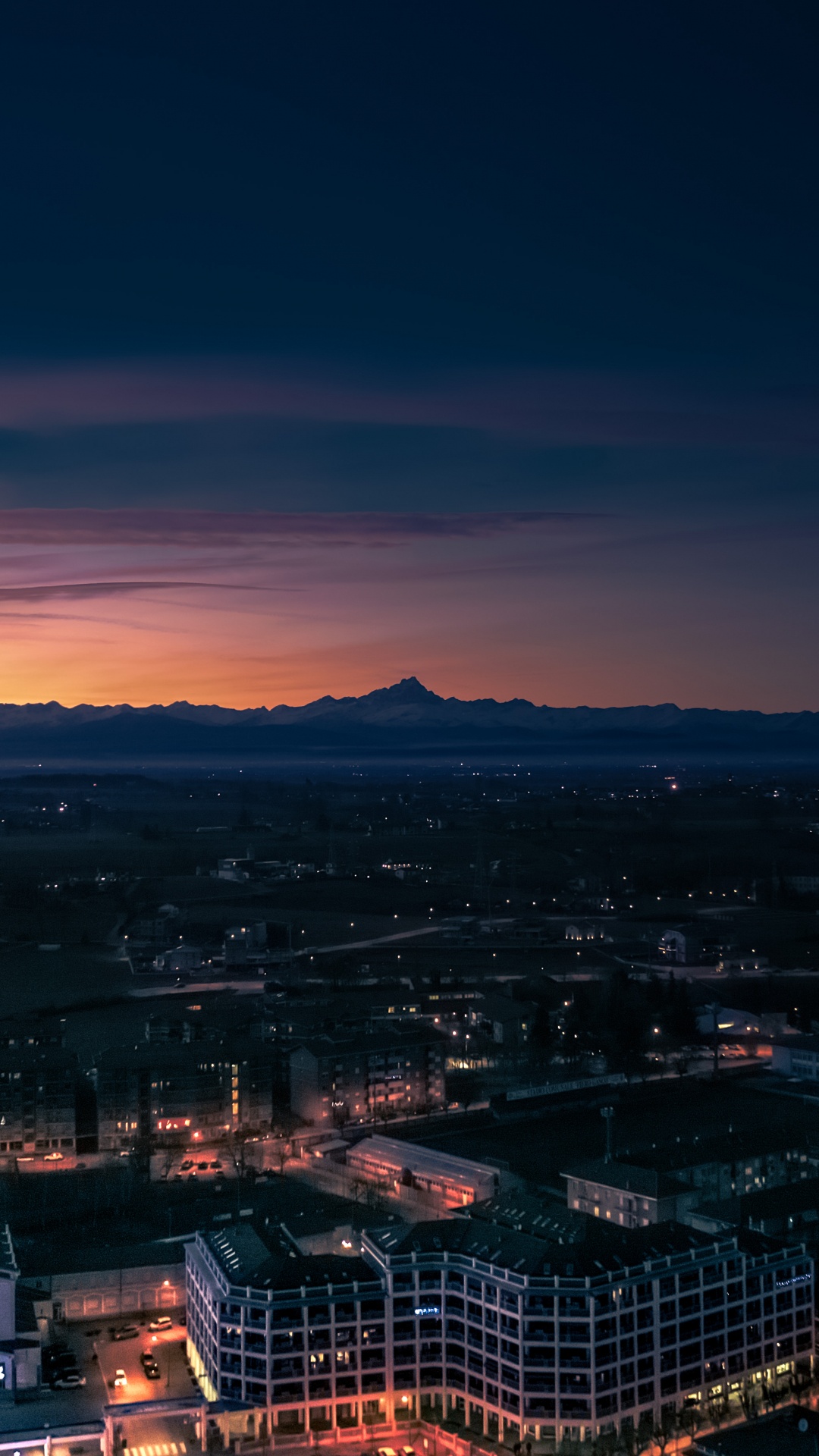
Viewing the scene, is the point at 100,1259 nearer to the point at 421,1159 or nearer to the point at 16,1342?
the point at 16,1342

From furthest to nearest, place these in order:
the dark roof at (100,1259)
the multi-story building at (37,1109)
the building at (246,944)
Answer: the building at (246,944)
the multi-story building at (37,1109)
the dark roof at (100,1259)

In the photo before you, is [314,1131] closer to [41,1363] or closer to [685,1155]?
[685,1155]

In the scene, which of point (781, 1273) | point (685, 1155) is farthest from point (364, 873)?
point (781, 1273)

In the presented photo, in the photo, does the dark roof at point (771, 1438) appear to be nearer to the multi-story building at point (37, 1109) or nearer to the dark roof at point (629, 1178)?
the dark roof at point (629, 1178)

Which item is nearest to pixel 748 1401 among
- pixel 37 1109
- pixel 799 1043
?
pixel 37 1109

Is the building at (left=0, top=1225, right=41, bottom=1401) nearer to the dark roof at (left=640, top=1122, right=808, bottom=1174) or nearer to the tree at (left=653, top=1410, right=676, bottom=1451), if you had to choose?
the tree at (left=653, top=1410, right=676, bottom=1451)

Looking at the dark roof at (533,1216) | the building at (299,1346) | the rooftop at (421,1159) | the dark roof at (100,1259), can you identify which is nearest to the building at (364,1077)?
the rooftop at (421,1159)
